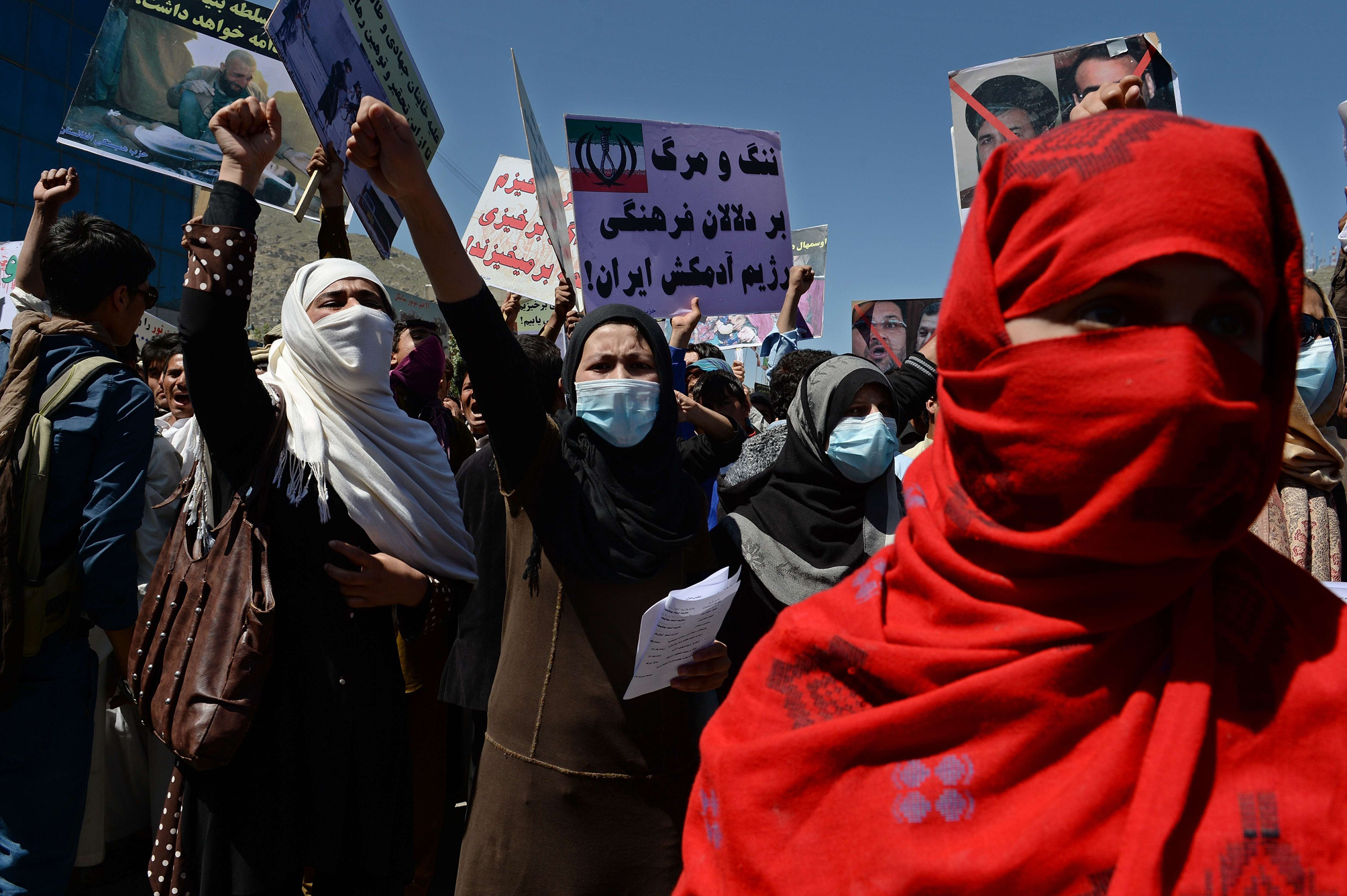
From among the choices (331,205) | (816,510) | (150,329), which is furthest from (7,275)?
(816,510)

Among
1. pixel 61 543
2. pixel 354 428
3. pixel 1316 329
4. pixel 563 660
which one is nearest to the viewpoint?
pixel 563 660

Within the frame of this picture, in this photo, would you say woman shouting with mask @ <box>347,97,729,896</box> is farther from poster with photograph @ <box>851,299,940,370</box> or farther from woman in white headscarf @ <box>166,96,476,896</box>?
poster with photograph @ <box>851,299,940,370</box>

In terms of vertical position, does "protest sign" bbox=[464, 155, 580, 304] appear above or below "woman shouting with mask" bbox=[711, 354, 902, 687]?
above

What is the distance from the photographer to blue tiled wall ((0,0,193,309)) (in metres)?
23.3

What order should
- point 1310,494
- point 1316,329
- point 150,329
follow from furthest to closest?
point 150,329 < point 1316,329 < point 1310,494

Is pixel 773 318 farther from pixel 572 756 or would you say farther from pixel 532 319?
pixel 572 756

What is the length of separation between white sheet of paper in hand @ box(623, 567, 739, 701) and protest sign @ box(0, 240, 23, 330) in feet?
20.3

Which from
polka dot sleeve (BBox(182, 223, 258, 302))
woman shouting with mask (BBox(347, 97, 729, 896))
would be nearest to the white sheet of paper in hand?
woman shouting with mask (BBox(347, 97, 729, 896))

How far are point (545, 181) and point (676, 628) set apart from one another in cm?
291

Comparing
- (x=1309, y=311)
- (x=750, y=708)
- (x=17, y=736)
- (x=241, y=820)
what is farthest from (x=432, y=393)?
(x=1309, y=311)

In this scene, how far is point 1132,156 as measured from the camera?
89 cm

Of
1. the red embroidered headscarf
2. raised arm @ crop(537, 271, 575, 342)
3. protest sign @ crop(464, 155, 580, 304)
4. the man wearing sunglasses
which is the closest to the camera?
the red embroidered headscarf

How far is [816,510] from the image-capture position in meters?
2.93

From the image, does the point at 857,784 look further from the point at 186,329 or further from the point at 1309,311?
the point at 1309,311
